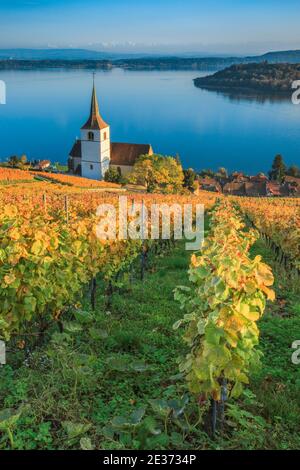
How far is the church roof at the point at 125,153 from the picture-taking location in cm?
6919

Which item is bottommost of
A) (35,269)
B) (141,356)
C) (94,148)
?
(94,148)

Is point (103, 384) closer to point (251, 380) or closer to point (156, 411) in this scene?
point (156, 411)

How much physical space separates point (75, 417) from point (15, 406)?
2.39ft

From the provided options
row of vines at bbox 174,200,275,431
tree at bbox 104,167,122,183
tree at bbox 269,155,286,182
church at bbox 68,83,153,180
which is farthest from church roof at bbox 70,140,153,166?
row of vines at bbox 174,200,275,431

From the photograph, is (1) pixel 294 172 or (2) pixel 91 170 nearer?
(2) pixel 91 170

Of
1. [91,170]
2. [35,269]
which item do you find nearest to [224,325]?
[35,269]

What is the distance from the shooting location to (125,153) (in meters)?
→ 71.3

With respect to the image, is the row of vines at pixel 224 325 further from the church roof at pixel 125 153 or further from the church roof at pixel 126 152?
the church roof at pixel 125 153

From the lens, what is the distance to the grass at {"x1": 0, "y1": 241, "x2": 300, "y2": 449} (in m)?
4.11

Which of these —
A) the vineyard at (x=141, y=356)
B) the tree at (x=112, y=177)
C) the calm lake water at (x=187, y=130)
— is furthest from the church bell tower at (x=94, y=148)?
the vineyard at (x=141, y=356)

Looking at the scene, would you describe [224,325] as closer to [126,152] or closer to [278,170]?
[126,152]

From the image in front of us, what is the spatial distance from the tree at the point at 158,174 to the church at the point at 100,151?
16198mm

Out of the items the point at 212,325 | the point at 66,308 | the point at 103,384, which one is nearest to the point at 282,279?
the point at 66,308

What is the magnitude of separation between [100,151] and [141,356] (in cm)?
6466
